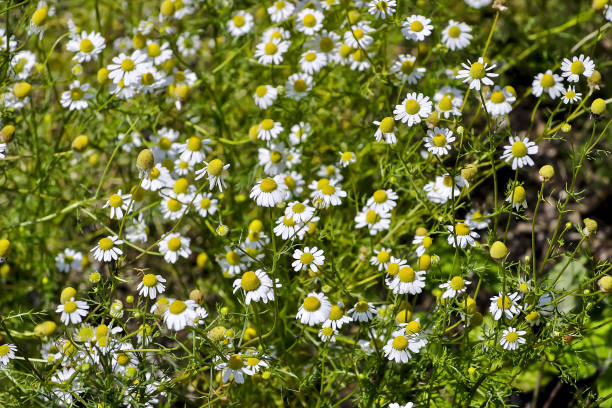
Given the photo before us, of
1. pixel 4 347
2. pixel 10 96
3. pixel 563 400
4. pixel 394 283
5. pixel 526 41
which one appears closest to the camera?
pixel 4 347

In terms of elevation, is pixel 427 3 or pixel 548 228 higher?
pixel 427 3

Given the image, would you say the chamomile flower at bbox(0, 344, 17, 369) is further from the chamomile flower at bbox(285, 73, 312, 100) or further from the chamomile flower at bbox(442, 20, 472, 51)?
the chamomile flower at bbox(442, 20, 472, 51)

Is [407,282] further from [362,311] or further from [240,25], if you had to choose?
[240,25]


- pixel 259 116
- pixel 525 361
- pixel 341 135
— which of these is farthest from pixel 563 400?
pixel 259 116

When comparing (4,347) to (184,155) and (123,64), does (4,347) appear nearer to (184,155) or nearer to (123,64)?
(184,155)

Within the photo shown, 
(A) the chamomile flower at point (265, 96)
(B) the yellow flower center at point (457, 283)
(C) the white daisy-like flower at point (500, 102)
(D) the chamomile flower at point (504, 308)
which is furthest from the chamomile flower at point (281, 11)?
(D) the chamomile flower at point (504, 308)

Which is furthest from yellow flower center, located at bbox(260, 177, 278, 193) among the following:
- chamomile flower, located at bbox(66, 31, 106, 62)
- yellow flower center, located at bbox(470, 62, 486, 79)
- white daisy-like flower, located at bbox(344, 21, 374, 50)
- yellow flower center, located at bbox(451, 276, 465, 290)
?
chamomile flower, located at bbox(66, 31, 106, 62)
